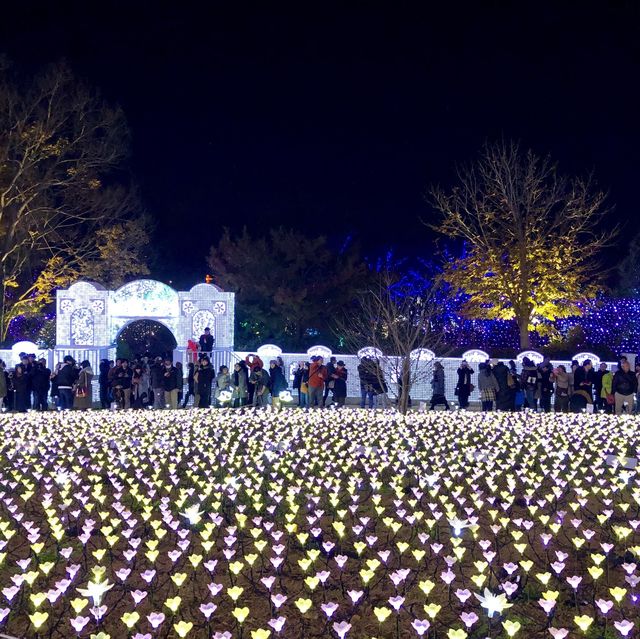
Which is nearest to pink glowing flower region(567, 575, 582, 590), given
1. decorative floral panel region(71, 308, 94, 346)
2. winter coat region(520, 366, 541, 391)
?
winter coat region(520, 366, 541, 391)

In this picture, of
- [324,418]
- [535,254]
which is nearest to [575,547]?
[324,418]

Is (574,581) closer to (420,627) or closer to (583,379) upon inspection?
(420,627)

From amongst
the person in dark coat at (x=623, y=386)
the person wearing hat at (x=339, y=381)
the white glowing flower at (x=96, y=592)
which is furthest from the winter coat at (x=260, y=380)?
the white glowing flower at (x=96, y=592)

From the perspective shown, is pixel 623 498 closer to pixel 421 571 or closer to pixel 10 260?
pixel 421 571

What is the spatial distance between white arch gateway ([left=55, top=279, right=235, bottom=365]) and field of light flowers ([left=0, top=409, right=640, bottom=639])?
36.5 feet

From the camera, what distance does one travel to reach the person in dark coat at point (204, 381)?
1848 cm

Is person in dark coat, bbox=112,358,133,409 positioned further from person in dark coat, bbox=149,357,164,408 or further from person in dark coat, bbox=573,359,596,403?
person in dark coat, bbox=573,359,596,403

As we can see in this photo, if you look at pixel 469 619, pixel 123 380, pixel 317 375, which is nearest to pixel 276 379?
pixel 317 375

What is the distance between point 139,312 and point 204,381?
6.73 metres

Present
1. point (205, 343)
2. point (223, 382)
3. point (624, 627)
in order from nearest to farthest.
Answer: point (624, 627) → point (223, 382) → point (205, 343)

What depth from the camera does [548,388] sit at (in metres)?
18.3

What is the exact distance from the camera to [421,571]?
253 inches

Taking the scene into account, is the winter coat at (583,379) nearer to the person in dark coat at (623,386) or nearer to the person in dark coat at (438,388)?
the person in dark coat at (623,386)

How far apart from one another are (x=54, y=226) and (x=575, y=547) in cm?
2782
